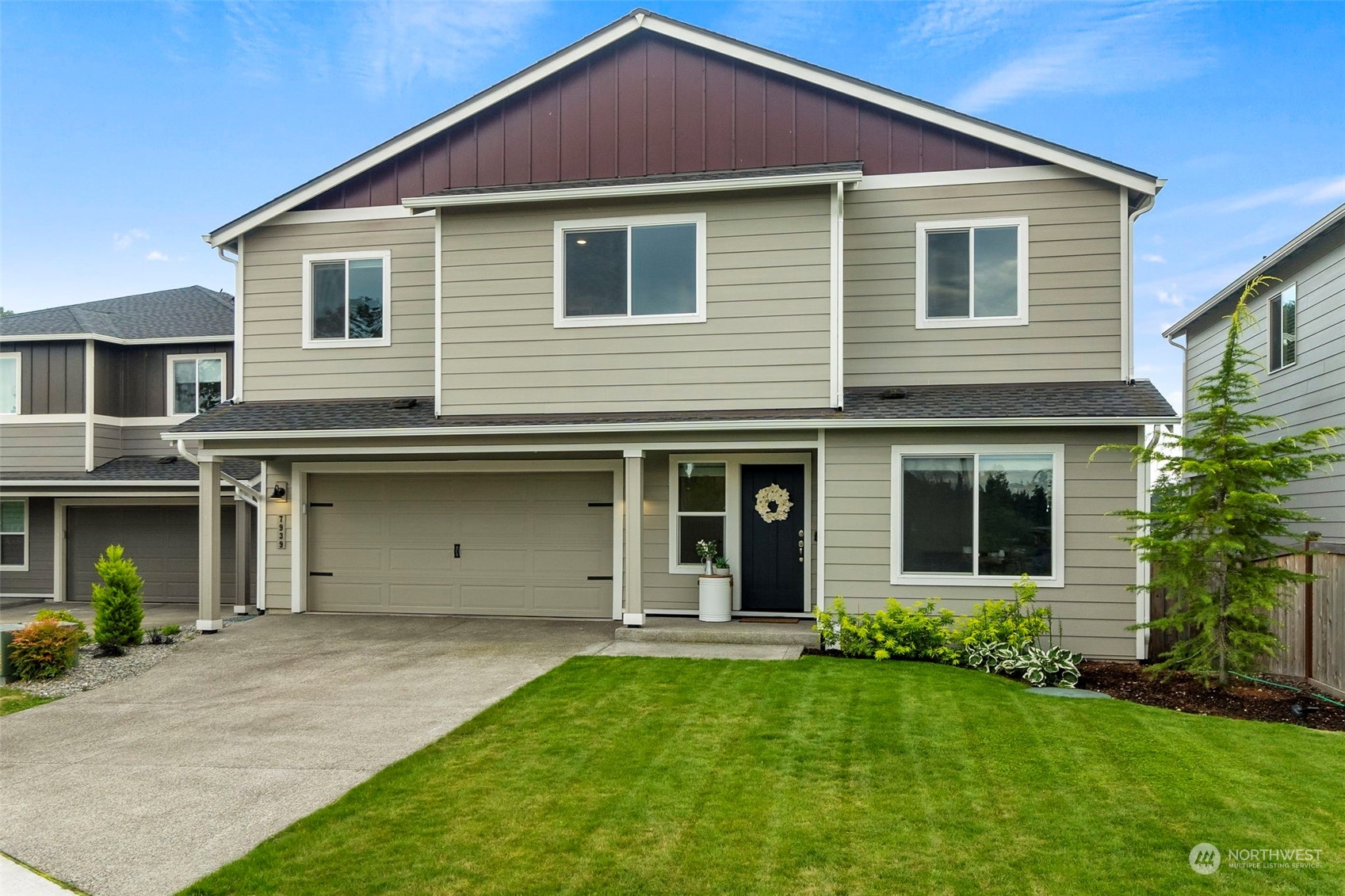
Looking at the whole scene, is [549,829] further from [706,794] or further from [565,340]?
[565,340]

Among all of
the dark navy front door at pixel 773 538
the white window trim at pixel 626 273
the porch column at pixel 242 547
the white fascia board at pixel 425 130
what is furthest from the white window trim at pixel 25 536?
the dark navy front door at pixel 773 538

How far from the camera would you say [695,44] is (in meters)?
11.2

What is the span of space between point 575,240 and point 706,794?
7.32 meters

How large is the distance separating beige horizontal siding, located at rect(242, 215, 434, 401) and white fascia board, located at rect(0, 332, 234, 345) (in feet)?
10.4

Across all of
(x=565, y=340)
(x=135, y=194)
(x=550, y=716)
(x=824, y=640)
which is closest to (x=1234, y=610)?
(x=824, y=640)

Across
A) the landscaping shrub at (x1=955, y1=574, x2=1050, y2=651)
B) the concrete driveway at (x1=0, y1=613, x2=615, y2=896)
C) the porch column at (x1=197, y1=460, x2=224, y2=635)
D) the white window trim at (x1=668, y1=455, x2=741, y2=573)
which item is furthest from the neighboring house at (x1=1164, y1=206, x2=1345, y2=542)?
the porch column at (x1=197, y1=460, x2=224, y2=635)

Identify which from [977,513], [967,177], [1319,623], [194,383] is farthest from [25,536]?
[1319,623]

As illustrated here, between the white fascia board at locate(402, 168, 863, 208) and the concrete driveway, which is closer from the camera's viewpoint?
the concrete driveway

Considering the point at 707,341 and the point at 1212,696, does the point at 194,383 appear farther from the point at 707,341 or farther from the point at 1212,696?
the point at 1212,696

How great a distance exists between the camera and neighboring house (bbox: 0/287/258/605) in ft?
48.6

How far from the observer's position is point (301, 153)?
82.7ft

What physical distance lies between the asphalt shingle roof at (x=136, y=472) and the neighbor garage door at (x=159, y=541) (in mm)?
701

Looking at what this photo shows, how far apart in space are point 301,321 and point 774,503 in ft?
22.2

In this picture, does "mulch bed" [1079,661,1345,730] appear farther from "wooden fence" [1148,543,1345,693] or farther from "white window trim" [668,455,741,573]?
"white window trim" [668,455,741,573]
